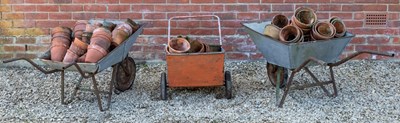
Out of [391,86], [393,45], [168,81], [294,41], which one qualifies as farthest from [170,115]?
[393,45]

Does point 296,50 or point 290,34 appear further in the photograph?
point 290,34

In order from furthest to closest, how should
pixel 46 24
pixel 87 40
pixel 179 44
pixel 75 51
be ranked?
pixel 46 24, pixel 179 44, pixel 87 40, pixel 75 51

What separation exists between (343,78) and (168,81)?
1959mm

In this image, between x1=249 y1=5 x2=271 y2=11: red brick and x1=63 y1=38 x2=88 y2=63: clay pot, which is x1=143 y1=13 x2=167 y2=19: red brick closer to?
x1=249 y1=5 x2=271 y2=11: red brick

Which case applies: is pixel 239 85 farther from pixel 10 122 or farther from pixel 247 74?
pixel 10 122

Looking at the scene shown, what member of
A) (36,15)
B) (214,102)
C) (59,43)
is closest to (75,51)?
(59,43)

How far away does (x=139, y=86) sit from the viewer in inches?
214

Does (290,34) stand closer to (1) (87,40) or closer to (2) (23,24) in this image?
(1) (87,40)

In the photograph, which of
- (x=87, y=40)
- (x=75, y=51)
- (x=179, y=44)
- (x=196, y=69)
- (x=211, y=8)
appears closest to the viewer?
(x=75, y=51)

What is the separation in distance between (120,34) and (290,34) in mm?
1478

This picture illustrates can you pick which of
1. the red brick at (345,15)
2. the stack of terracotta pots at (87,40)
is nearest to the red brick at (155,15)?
the stack of terracotta pots at (87,40)

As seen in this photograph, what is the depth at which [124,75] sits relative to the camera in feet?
17.2

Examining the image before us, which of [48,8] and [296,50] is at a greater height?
[48,8]

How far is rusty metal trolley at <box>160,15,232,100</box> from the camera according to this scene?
4730 mm
